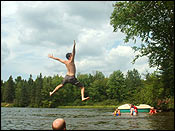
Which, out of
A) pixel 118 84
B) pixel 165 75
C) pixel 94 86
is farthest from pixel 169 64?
pixel 94 86

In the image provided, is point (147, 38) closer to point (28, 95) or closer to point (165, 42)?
point (165, 42)

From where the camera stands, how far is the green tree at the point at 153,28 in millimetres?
17891

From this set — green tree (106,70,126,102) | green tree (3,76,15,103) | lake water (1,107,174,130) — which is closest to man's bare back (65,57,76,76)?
lake water (1,107,174,130)

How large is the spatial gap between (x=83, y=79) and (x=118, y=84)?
17.4 metres

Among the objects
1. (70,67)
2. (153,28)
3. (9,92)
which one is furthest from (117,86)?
(70,67)

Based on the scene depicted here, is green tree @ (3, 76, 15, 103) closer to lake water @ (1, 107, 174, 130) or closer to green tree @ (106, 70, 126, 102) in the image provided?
green tree @ (106, 70, 126, 102)

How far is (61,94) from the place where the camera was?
7675cm

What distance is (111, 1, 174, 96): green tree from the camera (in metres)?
17.9

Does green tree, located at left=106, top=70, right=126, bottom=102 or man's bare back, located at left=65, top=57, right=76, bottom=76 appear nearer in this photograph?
man's bare back, located at left=65, top=57, right=76, bottom=76

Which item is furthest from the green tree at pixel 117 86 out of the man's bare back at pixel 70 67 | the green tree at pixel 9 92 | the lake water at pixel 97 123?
the man's bare back at pixel 70 67

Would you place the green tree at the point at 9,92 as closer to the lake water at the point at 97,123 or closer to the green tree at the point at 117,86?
the green tree at the point at 117,86

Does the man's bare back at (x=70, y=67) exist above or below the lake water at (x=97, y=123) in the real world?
above

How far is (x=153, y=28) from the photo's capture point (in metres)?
19.2

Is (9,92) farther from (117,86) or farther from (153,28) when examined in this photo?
(153,28)
